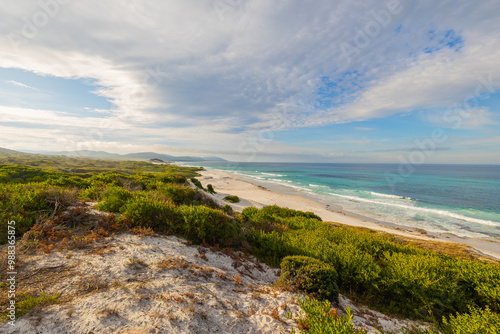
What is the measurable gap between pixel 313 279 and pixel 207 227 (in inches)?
173

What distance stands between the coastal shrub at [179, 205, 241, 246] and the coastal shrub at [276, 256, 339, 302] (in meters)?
3.10

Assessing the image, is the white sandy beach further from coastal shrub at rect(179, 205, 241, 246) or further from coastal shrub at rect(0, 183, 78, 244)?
coastal shrub at rect(0, 183, 78, 244)

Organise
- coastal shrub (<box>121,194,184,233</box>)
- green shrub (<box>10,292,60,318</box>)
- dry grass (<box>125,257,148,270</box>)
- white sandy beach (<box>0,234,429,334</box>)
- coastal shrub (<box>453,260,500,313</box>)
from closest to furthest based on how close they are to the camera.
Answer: green shrub (<box>10,292,60,318</box>)
white sandy beach (<box>0,234,429,334</box>)
dry grass (<box>125,257,148,270</box>)
coastal shrub (<box>453,260,500,313</box>)
coastal shrub (<box>121,194,184,233</box>)

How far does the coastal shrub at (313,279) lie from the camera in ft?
17.3

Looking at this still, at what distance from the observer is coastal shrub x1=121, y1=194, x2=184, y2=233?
24.9 feet

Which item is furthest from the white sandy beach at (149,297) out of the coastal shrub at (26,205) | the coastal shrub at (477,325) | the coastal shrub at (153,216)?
the coastal shrub at (26,205)

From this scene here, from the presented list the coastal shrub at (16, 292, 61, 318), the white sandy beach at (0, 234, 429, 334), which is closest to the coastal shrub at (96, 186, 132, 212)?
→ the white sandy beach at (0, 234, 429, 334)

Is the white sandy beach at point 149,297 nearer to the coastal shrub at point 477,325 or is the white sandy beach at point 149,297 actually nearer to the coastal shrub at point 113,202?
the coastal shrub at point 477,325

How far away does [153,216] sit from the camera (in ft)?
26.1

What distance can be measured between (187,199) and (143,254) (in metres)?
8.84

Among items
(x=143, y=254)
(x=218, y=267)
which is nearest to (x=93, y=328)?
(x=143, y=254)

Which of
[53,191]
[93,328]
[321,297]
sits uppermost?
[53,191]

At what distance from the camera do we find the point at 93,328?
10.5ft

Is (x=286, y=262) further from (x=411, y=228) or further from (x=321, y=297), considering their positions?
(x=411, y=228)
